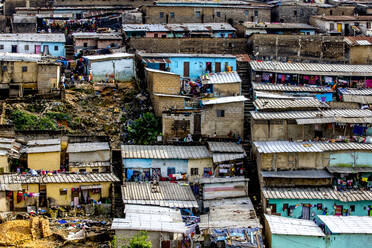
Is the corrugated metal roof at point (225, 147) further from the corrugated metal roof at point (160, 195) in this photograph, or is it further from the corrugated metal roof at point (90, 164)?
the corrugated metal roof at point (90, 164)

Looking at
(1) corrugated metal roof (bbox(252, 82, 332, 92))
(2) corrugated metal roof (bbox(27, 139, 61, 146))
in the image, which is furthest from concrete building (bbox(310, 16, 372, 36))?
(2) corrugated metal roof (bbox(27, 139, 61, 146))

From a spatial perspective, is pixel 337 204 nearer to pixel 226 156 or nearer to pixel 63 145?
pixel 226 156

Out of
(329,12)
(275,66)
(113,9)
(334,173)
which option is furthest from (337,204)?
(113,9)

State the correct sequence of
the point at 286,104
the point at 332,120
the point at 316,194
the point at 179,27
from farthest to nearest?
the point at 179,27, the point at 286,104, the point at 332,120, the point at 316,194

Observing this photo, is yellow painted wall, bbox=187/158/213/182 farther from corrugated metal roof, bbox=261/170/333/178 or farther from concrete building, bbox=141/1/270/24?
concrete building, bbox=141/1/270/24

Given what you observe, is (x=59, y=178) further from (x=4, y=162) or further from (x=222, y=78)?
(x=222, y=78)

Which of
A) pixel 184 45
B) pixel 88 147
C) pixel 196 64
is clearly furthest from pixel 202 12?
pixel 88 147
